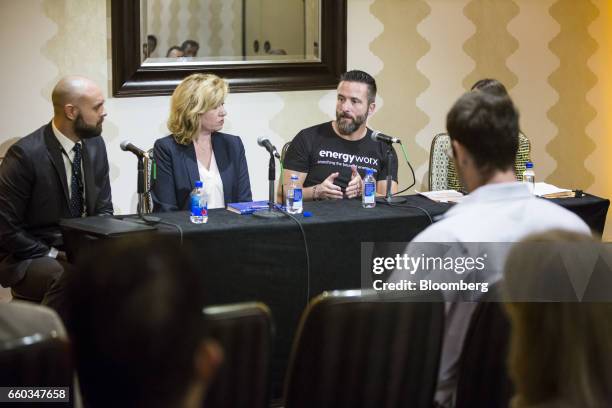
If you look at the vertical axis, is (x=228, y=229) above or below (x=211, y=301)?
above

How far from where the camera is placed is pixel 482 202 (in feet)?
7.32

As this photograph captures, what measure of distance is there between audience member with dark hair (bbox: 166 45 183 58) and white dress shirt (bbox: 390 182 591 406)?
3028mm

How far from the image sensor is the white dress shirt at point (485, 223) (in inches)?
84.7

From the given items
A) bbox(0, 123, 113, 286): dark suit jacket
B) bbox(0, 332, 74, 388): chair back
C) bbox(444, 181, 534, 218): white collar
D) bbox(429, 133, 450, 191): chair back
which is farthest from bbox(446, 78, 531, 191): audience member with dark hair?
bbox(0, 332, 74, 388): chair back

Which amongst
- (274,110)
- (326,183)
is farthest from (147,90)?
(326,183)

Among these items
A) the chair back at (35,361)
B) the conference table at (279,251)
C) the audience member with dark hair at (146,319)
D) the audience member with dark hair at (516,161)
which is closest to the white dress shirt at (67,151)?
the conference table at (279,251)

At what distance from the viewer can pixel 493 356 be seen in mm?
2236

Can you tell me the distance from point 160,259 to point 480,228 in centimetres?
124

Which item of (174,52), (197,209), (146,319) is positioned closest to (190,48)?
(174,52)

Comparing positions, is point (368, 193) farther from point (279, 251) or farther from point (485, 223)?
point (485, 223)

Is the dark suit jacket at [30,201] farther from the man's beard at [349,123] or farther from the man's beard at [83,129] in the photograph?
the man's beard at [349,123]

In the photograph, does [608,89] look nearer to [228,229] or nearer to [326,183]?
[326,183]

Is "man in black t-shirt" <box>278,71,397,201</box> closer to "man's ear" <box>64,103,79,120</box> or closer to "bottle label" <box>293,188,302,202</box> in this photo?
"bottle label" <box>293,188,302,202</box>

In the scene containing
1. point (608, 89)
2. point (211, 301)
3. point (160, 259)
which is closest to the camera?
point (160, 259)
